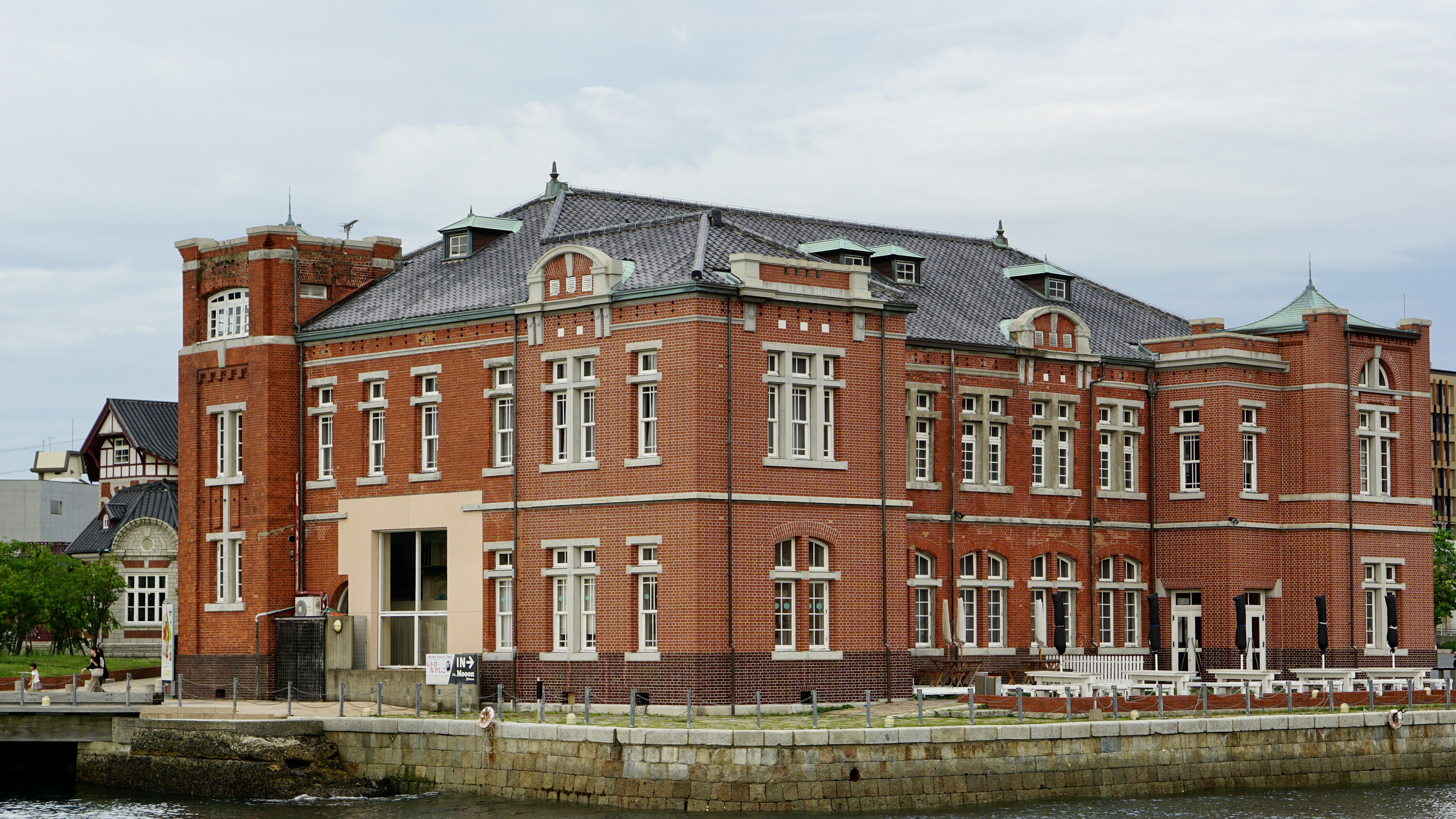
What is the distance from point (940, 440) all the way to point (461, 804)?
1786cm

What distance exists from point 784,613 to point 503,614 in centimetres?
700

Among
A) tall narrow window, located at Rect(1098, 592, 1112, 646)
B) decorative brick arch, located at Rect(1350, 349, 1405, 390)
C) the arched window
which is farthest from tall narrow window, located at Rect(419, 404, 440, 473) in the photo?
decorative brick arch, located at Rect(1350, 349, 1405, 390)

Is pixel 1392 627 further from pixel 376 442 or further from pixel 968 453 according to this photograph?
pixel 376 442

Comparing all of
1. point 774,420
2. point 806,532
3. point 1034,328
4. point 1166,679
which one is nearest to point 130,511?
point 1034,328

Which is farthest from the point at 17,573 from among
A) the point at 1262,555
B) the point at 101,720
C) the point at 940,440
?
the point at 1262,555

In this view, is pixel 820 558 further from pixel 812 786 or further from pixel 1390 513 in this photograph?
pixel 1390 513

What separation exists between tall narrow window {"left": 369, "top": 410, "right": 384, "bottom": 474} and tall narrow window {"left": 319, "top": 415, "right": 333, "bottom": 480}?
4.56 feet

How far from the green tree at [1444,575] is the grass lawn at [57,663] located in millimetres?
50398

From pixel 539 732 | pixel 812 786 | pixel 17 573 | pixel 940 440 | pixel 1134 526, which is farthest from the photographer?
pixel 17 573

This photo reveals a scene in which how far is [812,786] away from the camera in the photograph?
35.6 metres

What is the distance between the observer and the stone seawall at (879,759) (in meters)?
35.7

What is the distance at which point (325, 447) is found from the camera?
51.2 m

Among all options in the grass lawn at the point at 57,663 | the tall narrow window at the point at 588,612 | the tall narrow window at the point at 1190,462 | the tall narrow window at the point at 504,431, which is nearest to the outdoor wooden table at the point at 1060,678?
the tall narrow window at the point at 1190,462

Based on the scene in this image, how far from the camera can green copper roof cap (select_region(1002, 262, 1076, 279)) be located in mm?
57594
